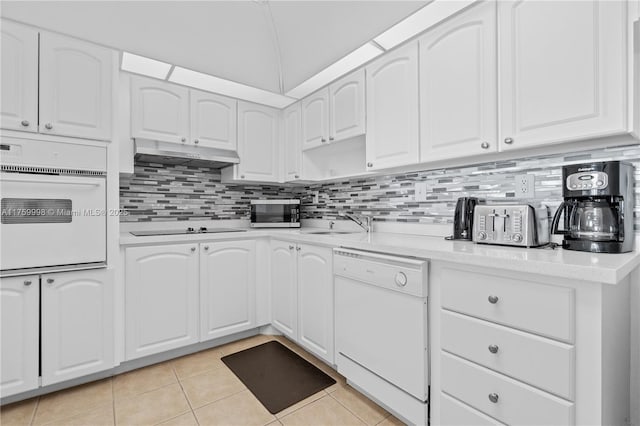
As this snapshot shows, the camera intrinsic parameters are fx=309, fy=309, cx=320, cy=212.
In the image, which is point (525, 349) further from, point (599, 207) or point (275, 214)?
point (275, 214)

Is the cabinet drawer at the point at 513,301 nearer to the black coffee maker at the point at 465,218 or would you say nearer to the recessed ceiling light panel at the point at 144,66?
the black coffee maker at the point at 465,218

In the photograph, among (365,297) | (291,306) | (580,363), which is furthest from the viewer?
(291,306)

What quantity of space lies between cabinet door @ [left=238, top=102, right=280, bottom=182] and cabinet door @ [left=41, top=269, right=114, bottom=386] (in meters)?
1.36

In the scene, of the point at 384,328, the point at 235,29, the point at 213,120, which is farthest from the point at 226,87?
the point at 384,328

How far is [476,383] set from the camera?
1225 millimetres

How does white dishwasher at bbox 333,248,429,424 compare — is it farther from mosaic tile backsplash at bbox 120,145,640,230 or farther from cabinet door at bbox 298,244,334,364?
mosaic tile backsplash at bbox 120,145,640,230

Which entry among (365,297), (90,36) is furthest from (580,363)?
(90,36)

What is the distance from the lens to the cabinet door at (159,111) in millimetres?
2264

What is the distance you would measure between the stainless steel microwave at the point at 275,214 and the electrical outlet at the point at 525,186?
1899 millimetres

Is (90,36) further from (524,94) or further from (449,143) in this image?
(524,94)

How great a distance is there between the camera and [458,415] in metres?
1.29

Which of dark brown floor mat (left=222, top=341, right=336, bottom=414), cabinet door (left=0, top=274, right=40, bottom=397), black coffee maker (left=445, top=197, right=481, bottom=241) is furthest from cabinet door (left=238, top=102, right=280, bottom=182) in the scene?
black coffee maker (left=445, top=197, right=481, bottom=241)

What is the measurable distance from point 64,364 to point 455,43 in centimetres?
281

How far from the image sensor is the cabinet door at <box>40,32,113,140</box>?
1745 mm
